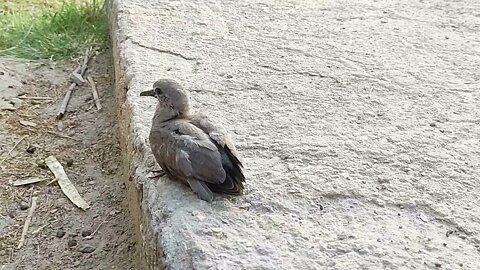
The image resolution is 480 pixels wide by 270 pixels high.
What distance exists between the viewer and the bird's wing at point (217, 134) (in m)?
2.47

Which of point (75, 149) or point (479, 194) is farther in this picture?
point (75, 149)

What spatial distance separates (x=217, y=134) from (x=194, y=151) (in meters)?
0.11

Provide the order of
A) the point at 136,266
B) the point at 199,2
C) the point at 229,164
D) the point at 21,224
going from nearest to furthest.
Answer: the point at 229,164 → the point at 136,266 → the point at 21,224 → the point at 199,2

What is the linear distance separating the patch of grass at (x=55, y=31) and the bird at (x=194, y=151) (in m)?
1.89

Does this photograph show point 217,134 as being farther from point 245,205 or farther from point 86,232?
point 86,232

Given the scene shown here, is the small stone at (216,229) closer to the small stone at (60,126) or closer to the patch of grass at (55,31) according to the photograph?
the small stone at (60,126)

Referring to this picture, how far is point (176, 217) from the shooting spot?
2.37 meters

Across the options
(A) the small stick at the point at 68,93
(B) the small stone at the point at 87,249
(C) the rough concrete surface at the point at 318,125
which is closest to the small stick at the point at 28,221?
(B) the small stone at the point at 87,249

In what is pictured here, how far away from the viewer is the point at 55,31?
179 inches

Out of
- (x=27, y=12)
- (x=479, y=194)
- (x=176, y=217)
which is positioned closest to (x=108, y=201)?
(x=176, y=217)

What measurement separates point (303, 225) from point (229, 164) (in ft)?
0.96

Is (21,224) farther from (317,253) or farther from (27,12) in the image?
(27,12)

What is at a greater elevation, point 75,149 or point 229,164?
point 229,164

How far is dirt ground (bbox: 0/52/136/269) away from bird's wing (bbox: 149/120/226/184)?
55 centimetres
